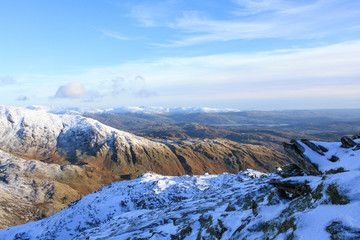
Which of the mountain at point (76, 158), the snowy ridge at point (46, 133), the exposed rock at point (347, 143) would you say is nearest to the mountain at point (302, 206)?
the exposed rock at point (347, 143)

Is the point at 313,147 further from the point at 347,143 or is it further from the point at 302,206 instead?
the point at 302,206

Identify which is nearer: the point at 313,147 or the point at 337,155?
the point at 337,155

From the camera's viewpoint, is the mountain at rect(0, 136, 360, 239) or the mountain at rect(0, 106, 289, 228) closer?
the mountain at rect(0, 136, 360, 239)

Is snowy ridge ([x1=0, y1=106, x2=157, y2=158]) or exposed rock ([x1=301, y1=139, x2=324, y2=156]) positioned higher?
exposed rock ([x1=301, y1=139, x2=324, y2=156])

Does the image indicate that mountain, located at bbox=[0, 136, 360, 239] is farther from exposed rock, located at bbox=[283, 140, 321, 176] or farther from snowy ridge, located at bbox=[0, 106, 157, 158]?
snowy ridge, located at bbox=[0, 106, 157, 158]

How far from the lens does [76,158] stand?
138750mm

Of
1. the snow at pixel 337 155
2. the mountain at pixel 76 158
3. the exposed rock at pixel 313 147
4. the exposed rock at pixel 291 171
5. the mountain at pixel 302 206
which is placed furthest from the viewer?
the mountain at pixel 76 158

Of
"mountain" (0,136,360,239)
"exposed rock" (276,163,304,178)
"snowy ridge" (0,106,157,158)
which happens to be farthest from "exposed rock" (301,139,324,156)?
"snowy ridge" (0,106,157,158)

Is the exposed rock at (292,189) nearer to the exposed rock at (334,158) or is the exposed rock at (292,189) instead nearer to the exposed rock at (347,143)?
the exposed rock at (334,158)

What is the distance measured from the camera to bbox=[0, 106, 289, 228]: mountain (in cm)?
8650

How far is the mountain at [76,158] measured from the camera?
86.5m

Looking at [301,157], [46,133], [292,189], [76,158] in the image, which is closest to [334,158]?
[301,157]

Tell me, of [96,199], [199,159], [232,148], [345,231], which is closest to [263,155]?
[232,148]

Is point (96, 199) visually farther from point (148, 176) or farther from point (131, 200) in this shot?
point (148, 176)
